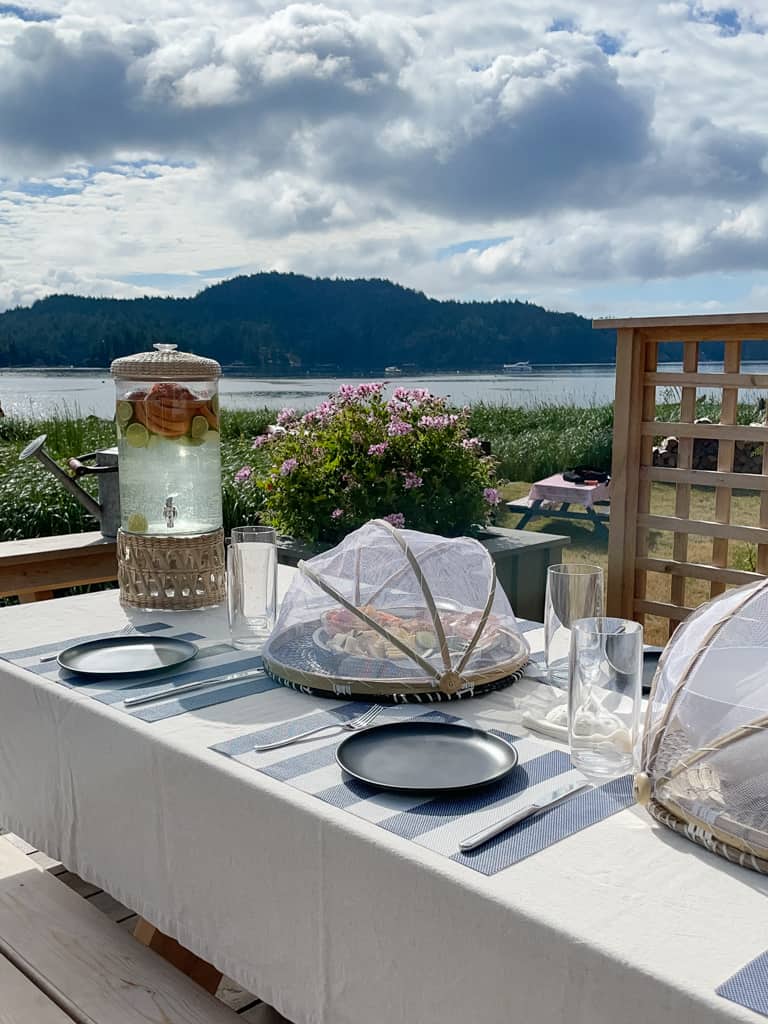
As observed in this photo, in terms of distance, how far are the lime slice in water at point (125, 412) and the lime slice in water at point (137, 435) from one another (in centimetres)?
2

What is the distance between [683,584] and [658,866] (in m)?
2.33

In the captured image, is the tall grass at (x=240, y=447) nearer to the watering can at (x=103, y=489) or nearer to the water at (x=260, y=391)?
the water at (x=260, y=391)

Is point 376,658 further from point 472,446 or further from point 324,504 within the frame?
point 472,446

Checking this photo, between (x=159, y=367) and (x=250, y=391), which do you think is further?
(x=250, y=391)

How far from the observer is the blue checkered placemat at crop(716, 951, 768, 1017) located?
61cm

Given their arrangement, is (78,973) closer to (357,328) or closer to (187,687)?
(187,687)

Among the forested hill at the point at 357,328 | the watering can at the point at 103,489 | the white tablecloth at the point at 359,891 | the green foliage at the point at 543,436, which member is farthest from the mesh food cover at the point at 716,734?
the forested hill at the point at 357,328

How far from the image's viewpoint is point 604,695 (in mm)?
976

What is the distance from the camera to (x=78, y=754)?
126 centimetres

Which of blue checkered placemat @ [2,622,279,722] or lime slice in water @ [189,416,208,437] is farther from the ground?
lime slice in water @ [189,416,208,437]

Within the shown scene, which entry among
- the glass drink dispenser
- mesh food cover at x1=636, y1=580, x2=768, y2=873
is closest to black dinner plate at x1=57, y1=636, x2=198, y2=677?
the glass drink dispenser

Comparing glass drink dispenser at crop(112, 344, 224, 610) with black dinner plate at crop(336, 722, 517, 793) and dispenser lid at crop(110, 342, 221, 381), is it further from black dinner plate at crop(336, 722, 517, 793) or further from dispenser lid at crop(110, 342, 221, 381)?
black dinner plate at crop(336, 722, 517, 793)

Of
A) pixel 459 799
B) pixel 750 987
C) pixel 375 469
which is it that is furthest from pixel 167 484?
pixel 375 469

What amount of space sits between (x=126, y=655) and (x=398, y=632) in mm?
488
